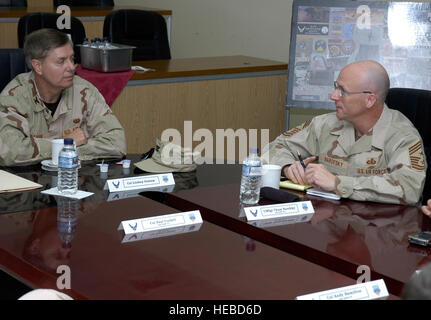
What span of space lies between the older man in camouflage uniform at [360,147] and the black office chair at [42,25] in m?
2.43

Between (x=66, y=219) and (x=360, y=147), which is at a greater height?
(x=360, y=147)

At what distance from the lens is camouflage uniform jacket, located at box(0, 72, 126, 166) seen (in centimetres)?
289

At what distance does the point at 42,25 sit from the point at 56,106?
1.79m

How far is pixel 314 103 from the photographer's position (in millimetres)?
4562

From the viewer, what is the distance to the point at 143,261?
70.5 inches

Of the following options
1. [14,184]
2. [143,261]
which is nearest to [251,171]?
[143,261]

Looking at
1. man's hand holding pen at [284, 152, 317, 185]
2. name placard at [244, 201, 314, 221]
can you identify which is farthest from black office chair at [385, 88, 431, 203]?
name placard at [244, 201, 314, 221]

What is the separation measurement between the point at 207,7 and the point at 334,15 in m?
2.38

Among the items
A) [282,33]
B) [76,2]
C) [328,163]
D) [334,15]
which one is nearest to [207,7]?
[282,33]

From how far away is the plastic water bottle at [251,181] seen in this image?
2371 millimetres

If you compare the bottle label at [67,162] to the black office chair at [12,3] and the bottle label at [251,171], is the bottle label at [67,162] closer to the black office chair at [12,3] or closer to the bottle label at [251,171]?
the bottle label at [251,171]

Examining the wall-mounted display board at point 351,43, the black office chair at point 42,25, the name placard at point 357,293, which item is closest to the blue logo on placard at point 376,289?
the name placard at point 357,293

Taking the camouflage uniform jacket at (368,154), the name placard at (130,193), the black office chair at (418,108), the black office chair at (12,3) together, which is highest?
the black office chair at (12,3)

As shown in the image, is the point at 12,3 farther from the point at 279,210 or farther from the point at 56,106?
the point at 279,210
